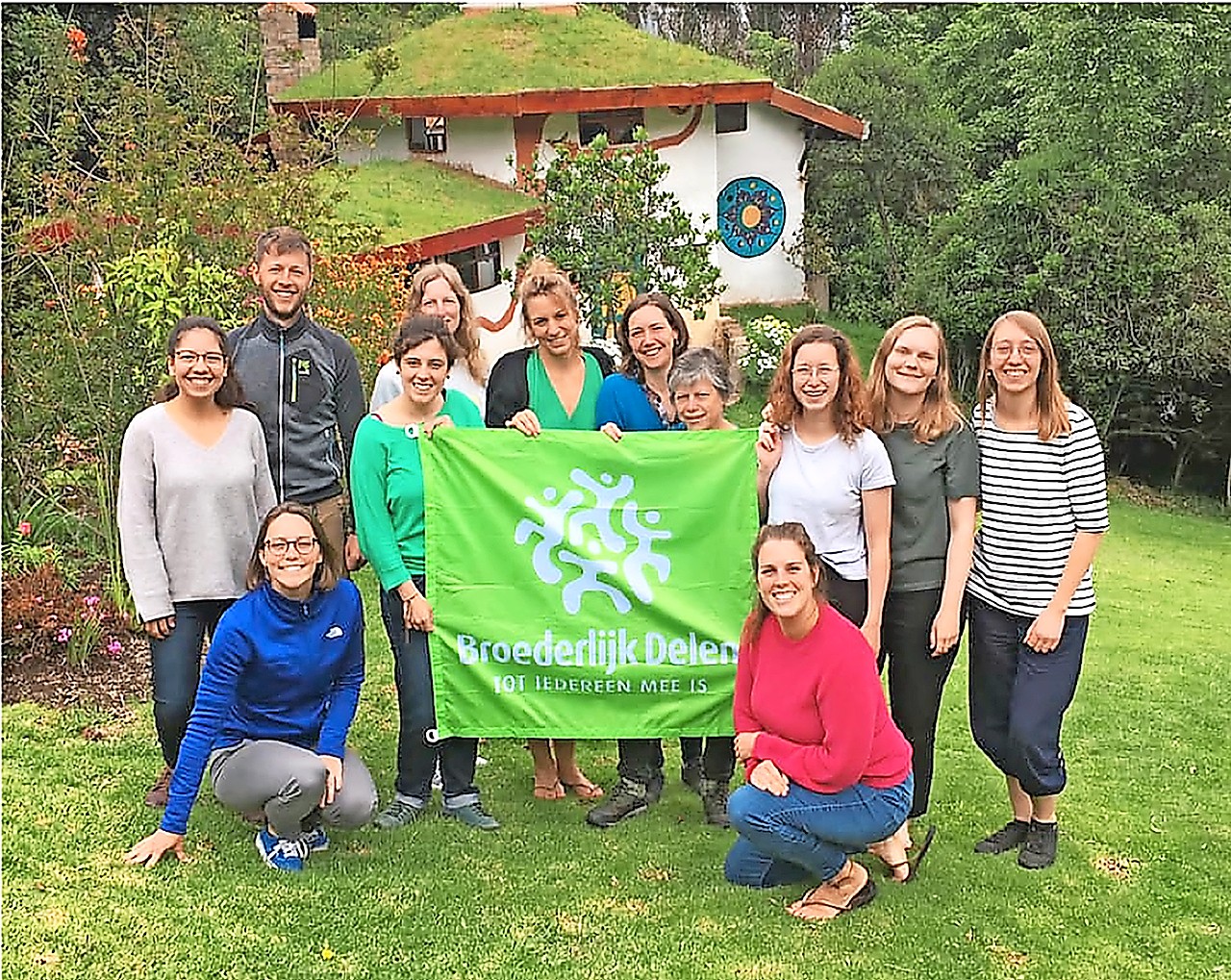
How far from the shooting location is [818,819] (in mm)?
4574

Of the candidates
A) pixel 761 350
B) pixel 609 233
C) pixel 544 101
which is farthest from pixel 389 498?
pixel 761 350

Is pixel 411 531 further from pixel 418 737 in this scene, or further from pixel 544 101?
pixel 544 101

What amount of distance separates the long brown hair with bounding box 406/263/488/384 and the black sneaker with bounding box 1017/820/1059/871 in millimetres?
2881

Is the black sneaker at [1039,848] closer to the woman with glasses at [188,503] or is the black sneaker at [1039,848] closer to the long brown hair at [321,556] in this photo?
the long brown hair at [321,556]

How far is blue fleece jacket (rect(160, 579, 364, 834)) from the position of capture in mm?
4719

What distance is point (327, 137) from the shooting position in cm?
1178

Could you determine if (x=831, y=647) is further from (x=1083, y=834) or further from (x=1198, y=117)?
Answer: (x=1198, y=117)

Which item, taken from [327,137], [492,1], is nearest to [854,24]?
[492,1]

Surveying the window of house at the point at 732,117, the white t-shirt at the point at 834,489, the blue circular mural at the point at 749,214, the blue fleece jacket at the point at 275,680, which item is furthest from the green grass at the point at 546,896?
the blue circular mural at the point at 749,214

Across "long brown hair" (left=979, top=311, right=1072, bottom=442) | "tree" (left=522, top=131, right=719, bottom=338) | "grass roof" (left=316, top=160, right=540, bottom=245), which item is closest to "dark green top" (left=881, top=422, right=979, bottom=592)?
"long brown hair" (left=979, top=311, right=1072, bottom=442)

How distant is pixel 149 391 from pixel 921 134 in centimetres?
2185

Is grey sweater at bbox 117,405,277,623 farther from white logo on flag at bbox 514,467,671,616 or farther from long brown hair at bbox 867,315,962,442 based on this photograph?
long brown hair at bbox 867,315,962,442

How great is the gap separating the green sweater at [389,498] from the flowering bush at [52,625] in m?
2.69

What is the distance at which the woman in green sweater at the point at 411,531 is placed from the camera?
5.09 meters
